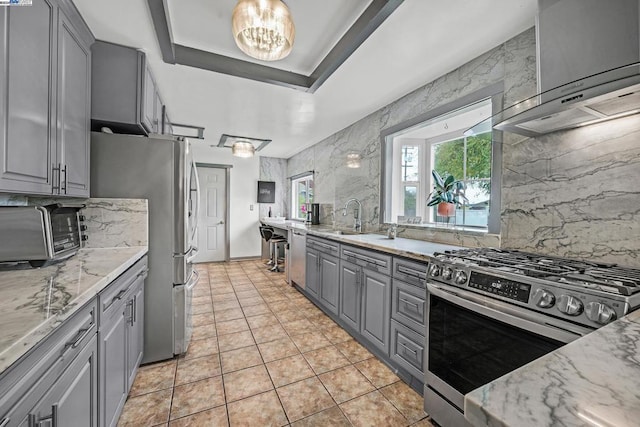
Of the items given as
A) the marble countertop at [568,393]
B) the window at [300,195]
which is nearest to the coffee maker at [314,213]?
the window at [300,195]

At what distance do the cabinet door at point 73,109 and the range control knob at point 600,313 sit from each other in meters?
2.53

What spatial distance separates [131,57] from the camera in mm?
2018

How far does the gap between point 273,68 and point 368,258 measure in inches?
74.1

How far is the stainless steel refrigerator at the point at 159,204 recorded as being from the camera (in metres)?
1.98

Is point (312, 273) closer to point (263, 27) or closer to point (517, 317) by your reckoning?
point (517, 317)

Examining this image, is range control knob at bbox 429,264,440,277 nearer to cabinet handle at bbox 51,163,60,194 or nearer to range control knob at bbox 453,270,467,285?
range control knob at bbox 453,270,467,285

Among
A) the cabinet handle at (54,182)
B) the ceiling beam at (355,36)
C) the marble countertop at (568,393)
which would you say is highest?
the ceiling beam at (355,36)

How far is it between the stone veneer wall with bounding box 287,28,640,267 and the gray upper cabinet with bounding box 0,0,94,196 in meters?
2.67

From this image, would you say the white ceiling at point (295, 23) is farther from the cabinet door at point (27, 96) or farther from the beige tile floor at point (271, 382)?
the beige tile floor at point (271, 382)

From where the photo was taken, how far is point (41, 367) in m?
0.74

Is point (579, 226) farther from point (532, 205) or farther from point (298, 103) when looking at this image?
point (298, 103)

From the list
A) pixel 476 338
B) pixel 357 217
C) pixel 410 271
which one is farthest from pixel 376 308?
pixel 357 217

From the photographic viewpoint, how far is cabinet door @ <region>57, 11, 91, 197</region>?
4.95ft

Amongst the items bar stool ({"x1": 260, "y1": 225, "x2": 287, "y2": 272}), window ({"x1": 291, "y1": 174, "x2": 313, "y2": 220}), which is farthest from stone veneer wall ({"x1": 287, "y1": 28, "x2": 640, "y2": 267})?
window ({"x1": 291, "y1": 174, "x2": 313, "y2": 220})
